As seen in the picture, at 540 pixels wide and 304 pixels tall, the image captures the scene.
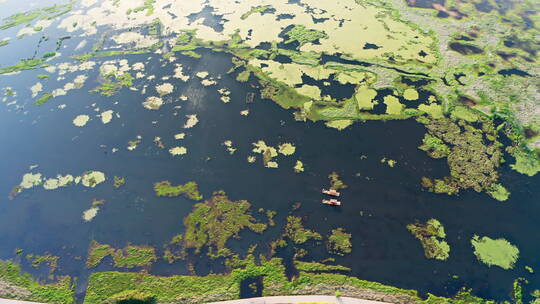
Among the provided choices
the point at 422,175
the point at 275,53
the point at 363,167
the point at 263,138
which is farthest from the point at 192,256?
the point at 275,53

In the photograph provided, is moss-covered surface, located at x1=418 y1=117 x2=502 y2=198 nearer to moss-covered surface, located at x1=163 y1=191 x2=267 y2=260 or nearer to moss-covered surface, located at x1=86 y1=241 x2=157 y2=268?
moss-covered surface, located at x1=163 y1=191 x2=267 y2=260

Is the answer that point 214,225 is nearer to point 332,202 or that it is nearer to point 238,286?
point 238,286

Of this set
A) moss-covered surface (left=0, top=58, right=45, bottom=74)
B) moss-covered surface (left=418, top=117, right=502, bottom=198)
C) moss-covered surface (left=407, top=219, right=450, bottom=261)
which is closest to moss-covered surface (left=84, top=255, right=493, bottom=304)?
moss-covered surface (left=407, top=219, right=450, bottom=261)

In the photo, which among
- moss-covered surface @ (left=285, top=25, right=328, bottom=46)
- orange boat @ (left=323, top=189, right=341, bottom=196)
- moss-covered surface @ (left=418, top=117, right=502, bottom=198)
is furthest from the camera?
moss-covered surface @ (left=285, top=25, right=328, bottom=46)

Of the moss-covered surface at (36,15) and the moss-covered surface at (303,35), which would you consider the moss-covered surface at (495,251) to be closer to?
the moss-covered surface at (303,35)

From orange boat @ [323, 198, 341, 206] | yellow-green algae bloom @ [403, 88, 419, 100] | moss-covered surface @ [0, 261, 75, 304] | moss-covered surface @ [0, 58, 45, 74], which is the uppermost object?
moss-covered surface @ [0, 58, 45, 74]

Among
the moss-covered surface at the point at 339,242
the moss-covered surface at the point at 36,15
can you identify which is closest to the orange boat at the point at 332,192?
the moss-covered surface at the point at 339,242
